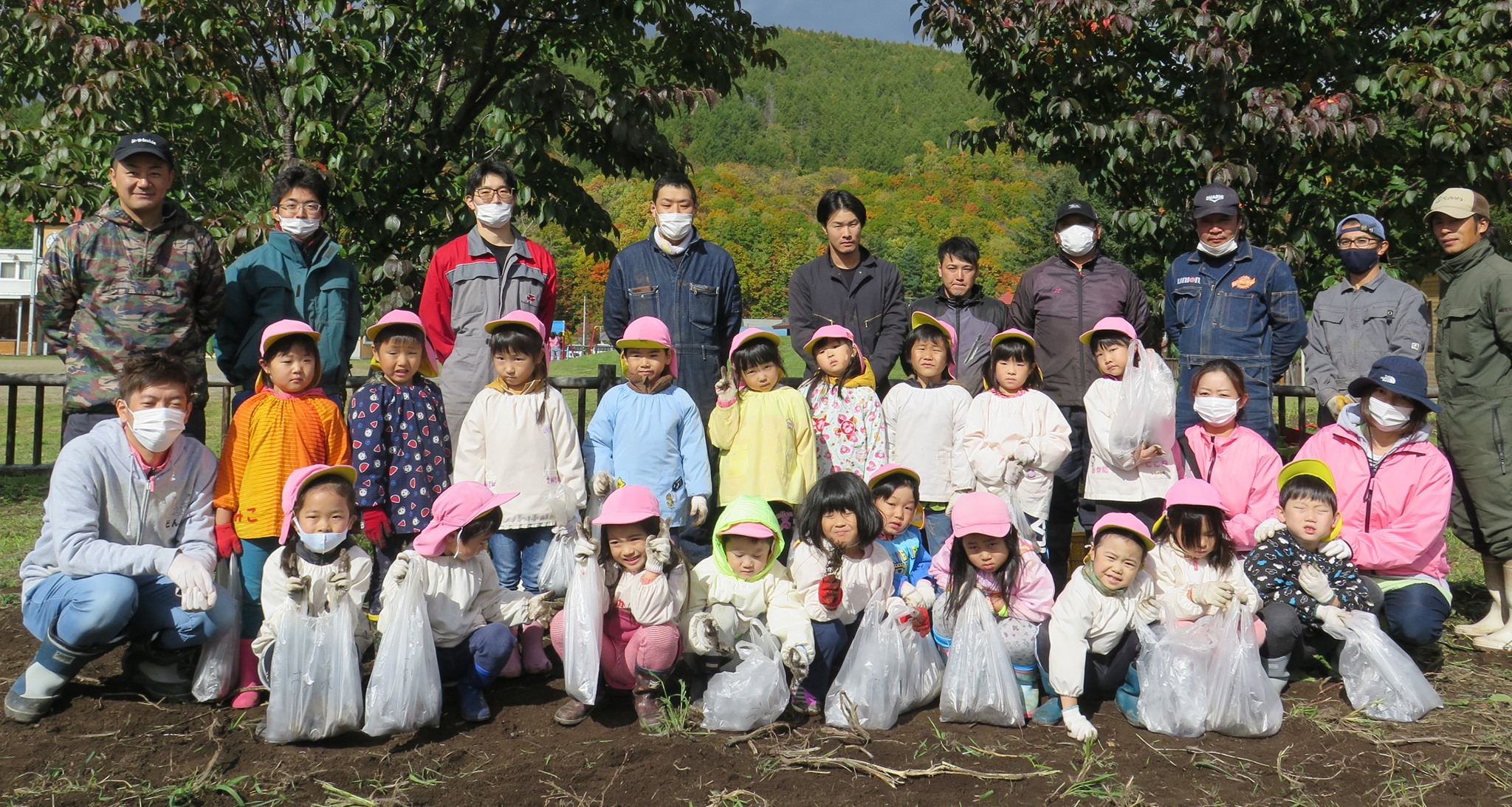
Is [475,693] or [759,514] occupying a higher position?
[759,514]

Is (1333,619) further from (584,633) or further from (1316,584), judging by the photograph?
(584,633)

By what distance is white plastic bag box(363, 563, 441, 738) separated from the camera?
3.43 m

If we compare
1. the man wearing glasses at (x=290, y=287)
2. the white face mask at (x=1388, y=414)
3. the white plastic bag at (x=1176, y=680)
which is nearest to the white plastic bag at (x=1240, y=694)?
the white plastic bag at (x=1176, y=680)

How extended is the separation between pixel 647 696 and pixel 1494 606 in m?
3.91

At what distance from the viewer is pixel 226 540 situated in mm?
3898

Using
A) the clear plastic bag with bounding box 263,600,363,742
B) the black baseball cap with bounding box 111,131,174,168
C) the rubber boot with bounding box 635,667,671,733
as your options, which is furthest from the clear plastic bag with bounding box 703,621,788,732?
the black baseball cap with bounding box 111,131,174,168

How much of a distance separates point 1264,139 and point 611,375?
440cm

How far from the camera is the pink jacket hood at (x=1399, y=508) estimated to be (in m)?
4.25

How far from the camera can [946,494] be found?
4703 mm

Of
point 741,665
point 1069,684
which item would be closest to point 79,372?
point 741,665

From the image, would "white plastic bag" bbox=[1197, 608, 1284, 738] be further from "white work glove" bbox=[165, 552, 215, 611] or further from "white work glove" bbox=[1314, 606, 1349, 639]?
"white work glove" bbox=[165, 552, 215, 611]

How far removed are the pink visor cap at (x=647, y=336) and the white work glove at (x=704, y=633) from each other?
4.15 feet

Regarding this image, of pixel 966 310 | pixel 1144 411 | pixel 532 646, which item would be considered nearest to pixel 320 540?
pixel 532 646

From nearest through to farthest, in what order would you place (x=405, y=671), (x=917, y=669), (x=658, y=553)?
(x=405, y=671)
(x=658, y=553)
(x=917, y=669)
